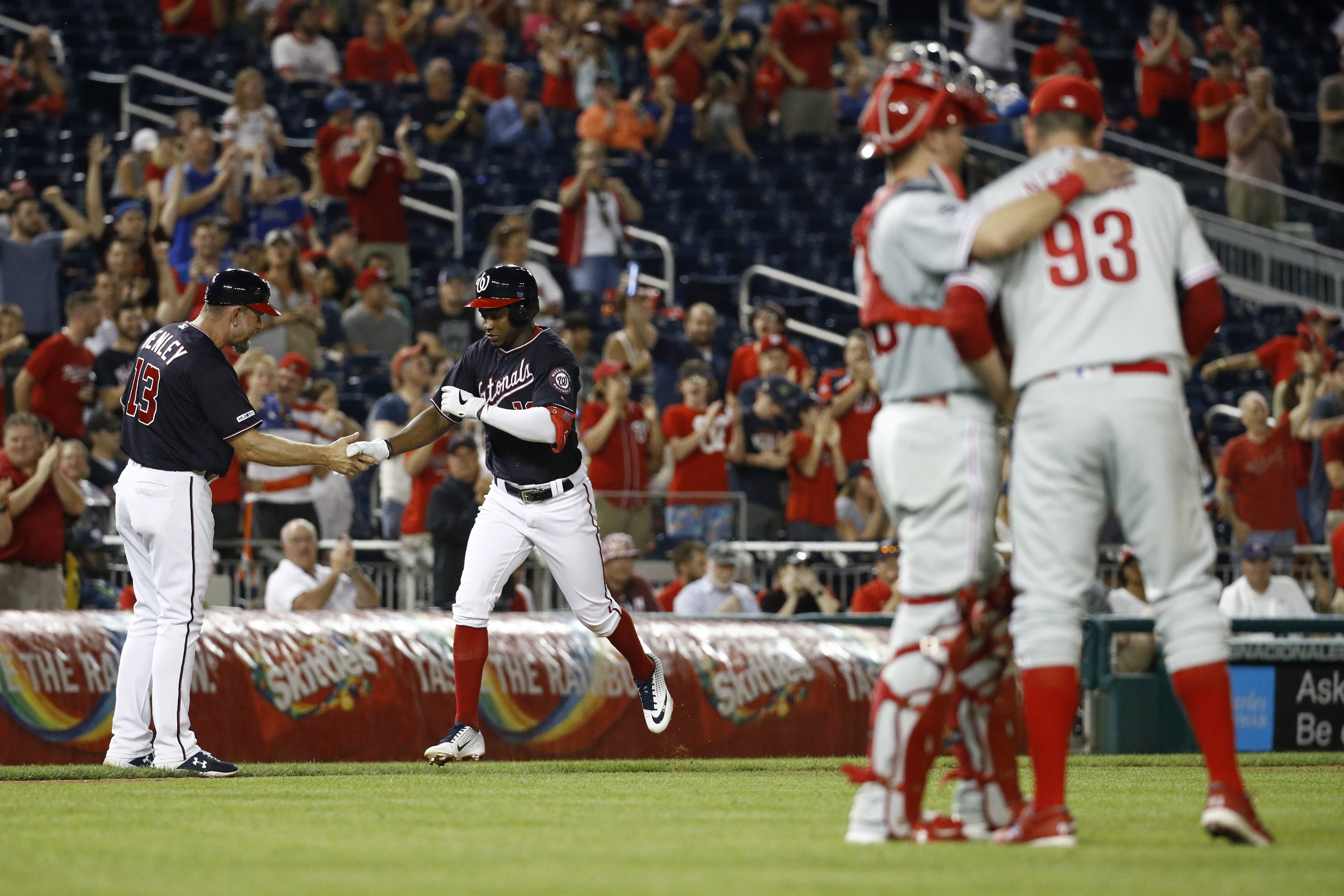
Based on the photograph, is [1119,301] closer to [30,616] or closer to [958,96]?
[958,96]

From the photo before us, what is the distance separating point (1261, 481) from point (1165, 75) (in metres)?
9.77

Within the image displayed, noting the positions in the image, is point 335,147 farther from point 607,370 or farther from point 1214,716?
point 1214,716

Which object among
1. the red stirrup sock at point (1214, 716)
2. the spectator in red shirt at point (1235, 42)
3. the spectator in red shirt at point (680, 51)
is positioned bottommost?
the red stirrup sock at point (1214, 716)

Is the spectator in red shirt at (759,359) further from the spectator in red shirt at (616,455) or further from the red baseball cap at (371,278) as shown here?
the red baseball cap at (371,278)

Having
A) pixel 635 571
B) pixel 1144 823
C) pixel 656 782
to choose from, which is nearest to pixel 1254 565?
pixel 635 571

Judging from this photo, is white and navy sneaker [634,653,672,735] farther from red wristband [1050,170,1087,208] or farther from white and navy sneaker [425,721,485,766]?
red wristband [1050,170,1087,208]

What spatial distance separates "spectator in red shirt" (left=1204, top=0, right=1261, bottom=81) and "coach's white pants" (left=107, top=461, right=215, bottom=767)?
1644 centimetres

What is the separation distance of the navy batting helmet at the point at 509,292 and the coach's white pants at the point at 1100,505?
388cm

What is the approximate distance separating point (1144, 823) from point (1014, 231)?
210cm

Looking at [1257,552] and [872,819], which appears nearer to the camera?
[872,819]

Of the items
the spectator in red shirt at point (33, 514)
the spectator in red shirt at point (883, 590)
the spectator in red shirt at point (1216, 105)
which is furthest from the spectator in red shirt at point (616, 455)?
the spectator in red shirt at point (1216, 105)

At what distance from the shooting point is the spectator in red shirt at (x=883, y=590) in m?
13.2

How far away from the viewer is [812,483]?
14641mm

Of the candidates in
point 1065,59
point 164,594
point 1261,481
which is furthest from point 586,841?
point 1065,59
